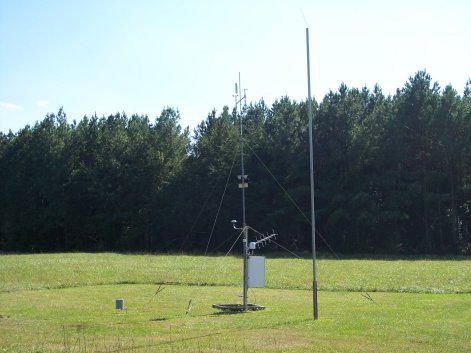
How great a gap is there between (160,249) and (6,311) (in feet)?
139

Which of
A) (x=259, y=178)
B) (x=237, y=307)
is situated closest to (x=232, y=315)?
(x=237, y=307)

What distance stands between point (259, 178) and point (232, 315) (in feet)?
142

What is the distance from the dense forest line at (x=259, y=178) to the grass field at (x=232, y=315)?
72.0 feet

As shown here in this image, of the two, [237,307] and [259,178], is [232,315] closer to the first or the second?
[237,307]

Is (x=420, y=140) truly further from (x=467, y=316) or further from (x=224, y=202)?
(x=467, y=316)

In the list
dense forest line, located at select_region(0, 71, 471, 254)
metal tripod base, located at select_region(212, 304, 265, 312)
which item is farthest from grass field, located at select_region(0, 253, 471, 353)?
dense forest line, located at select_region(0, 71, 471, 254)

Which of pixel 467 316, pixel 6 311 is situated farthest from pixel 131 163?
pixel 467 316

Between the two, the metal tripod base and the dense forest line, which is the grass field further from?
the dense forest line

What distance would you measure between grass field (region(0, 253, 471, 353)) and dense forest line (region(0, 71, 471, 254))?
21957 mm

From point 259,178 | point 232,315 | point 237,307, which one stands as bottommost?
point 232,315

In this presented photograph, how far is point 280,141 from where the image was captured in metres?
57.2

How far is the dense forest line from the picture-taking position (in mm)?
51031

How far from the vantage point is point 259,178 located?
58000 millimetres

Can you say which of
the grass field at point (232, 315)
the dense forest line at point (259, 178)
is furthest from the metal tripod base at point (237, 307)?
the dense forest line at point (259, 178)
